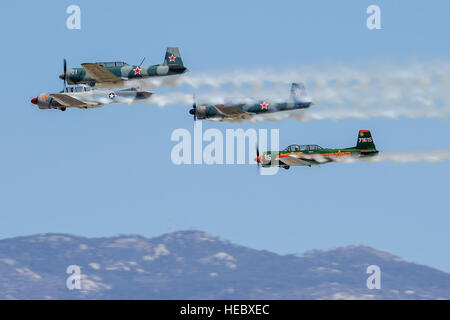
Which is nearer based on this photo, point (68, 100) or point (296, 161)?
point (68, 100)

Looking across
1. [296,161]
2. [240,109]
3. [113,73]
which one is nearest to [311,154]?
[296,161]

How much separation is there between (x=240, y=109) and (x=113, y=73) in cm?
1123

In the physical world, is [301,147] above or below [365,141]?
below

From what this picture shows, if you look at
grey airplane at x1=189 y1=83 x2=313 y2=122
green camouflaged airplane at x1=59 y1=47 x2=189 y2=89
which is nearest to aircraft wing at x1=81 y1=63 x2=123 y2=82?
green camouflaged airplane at x1=59 y1=47 x2=189 y2=89

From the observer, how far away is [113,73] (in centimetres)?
8550

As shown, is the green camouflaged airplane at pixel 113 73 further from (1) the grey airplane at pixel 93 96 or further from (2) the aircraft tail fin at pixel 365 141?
(2) the aircraft tail fin at pixel 365 141

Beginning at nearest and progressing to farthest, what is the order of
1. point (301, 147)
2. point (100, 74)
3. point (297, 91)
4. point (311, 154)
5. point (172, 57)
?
1. point (100, 74)
2. point (311, 154)
3. point (172, 57)
4. point (301, 147)
5. point (297, 91)

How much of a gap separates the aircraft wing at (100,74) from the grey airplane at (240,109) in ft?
24.5

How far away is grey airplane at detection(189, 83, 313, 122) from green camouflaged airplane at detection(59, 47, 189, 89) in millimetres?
4248

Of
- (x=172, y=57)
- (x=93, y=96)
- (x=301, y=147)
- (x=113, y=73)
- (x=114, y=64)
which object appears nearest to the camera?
(x=93, y=96)

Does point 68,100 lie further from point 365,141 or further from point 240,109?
point 365,141

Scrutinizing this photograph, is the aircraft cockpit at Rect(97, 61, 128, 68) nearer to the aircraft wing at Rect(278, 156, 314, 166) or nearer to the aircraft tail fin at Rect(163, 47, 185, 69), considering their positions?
the aircraft tail fin at Rect(163, 47, 185, 69)
